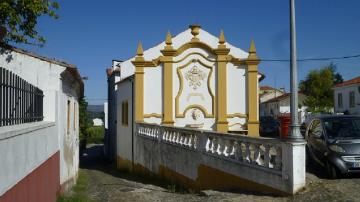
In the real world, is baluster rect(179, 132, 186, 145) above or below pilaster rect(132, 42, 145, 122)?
below

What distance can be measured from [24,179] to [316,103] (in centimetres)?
5632

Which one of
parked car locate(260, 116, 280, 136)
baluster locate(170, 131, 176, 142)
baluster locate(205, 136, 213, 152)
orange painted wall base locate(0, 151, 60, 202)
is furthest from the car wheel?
parked car locate(260, 116, 280, 136)

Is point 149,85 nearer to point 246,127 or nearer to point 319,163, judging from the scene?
point 246,127

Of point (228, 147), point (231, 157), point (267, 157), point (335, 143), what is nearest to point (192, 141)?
point (228, 147)

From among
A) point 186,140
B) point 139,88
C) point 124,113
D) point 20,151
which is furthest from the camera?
point 124,113

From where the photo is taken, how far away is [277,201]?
29.1 ft

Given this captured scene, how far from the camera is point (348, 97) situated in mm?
49875

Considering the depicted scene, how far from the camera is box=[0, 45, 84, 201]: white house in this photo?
225 inches

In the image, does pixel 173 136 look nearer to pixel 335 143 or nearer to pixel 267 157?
pixel 267 157

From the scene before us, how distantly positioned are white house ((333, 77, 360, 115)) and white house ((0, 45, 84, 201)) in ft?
129

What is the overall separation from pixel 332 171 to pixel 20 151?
6.78 m

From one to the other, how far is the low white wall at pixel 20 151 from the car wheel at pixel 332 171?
6.07m

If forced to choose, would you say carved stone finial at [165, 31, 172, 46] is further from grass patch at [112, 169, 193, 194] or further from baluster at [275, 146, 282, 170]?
baluster at [275, 146, 282, 170]

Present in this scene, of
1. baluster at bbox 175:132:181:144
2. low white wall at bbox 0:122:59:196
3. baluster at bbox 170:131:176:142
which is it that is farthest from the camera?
baluster at bbox 170:131:176:142
